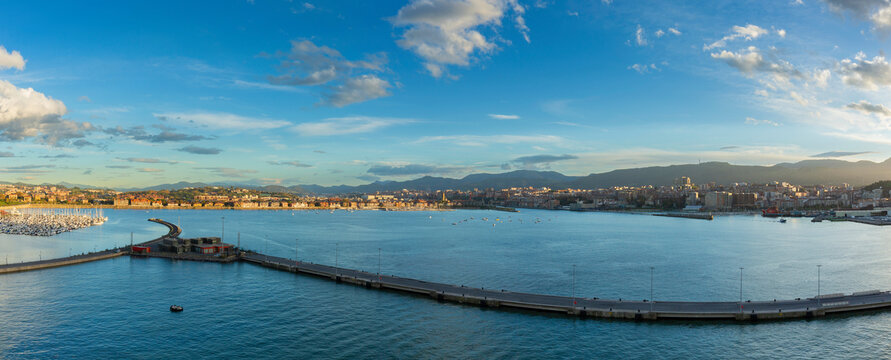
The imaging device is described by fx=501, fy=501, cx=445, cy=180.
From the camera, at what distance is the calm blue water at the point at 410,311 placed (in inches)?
816

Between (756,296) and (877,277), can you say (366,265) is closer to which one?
(756,296)

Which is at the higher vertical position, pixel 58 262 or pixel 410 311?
pixel 58 262

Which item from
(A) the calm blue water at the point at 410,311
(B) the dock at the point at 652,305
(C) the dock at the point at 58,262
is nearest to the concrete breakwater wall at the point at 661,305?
(B) the dock at the point at 652,305

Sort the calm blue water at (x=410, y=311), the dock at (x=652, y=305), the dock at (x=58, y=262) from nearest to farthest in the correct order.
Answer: the calm blue water at (x=410, y=311), the dock at (x=652, y=305), the dock at (x=58, y=262)

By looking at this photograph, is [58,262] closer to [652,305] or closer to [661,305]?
[652,305]

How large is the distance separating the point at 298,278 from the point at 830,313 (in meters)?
31.8

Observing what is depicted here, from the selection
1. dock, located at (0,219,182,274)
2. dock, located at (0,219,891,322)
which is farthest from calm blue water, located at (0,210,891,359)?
dock, located at (0,219,182,274)

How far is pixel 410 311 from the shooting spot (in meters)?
26.4

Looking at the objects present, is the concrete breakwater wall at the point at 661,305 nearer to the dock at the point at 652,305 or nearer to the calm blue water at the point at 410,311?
the dock at the point at 652,305

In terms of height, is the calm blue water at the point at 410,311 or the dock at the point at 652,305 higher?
the dock at the point at 652,305

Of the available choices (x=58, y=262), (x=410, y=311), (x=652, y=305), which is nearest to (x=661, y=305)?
(x=652, y=305)

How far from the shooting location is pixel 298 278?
35781mm

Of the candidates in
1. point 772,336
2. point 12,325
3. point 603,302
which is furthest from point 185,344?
point 772,336

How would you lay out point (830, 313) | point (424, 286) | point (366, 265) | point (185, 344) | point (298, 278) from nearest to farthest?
1. point (185, 344)
2. point (830, 313)
3. point (424, 286)
4. point (298, 278)
5. point (366, 265)
